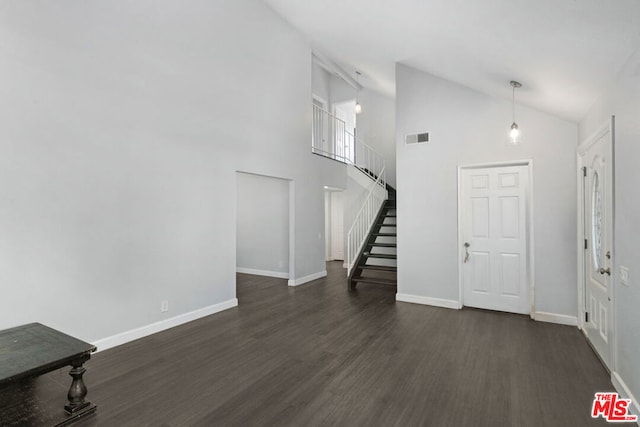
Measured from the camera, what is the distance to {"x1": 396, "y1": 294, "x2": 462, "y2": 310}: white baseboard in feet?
16.1

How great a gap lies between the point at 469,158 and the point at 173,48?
4263mm

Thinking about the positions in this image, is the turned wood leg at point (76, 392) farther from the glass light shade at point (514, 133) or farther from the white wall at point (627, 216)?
the glass light shade at point (514, 133)

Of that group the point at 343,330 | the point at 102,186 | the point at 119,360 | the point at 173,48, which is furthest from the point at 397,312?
the point at 173,48

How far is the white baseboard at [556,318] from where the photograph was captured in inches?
164

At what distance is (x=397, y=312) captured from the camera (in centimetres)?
475

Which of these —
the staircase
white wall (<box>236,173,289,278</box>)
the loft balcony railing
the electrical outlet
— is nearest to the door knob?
the electrical outlet

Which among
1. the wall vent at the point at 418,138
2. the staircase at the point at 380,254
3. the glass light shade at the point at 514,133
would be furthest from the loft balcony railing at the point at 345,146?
the glass light shade at the point at 514,133

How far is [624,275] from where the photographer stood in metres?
2.41

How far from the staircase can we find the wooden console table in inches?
174

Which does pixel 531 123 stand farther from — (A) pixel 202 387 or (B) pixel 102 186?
(B) pixel 102 186

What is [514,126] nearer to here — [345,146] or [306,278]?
[306,278]

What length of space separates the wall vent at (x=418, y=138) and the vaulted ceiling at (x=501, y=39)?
0.87 m

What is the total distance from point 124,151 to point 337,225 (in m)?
6.91

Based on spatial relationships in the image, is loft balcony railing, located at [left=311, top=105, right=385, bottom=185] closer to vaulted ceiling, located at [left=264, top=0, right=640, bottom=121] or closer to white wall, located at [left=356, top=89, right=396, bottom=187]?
white wall, located at [left=356, top=89, right=396, bottom=187]
